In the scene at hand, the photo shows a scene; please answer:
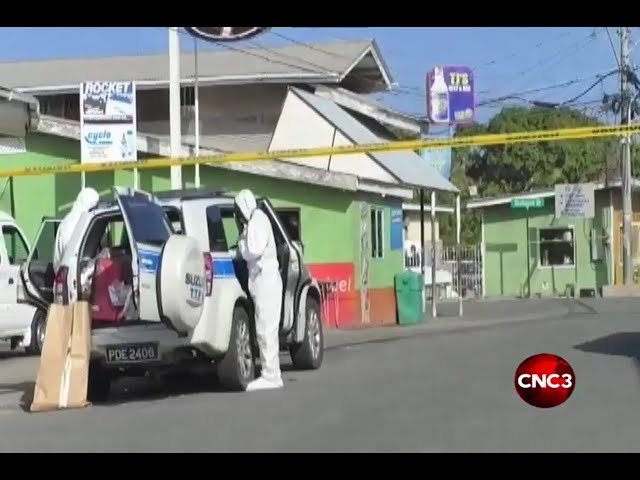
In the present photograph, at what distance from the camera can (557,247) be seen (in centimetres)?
4688

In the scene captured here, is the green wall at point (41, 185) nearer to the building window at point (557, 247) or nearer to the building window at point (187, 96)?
the building window at point (187, 96)

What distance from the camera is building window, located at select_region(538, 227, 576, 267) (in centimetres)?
4662

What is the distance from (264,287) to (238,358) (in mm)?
812

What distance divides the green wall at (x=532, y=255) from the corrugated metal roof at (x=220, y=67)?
13370 millimetres

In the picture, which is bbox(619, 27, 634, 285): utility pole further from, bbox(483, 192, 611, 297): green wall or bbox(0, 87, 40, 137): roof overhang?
bbox(0, 87, 40, 137): roof overhang

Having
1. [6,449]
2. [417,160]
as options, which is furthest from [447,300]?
[6,449]

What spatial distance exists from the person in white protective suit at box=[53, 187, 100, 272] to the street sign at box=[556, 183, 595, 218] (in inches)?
1216

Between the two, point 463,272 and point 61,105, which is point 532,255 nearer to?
point 463,272

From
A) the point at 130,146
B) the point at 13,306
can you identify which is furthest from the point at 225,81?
the point at 13,306

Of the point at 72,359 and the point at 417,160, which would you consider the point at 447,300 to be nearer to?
the point at 417,160

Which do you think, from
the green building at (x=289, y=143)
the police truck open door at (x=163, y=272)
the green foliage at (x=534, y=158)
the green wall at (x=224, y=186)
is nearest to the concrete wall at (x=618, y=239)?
the green building at (x=289, y=143)

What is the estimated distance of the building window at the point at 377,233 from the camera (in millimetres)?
28422

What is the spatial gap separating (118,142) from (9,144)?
3340 millimetres
